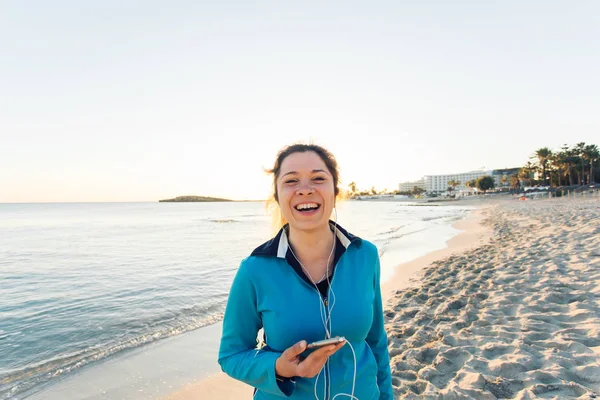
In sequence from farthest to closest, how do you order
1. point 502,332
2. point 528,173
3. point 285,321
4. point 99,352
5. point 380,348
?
point 528,173
point 99,352
point 502,332
point 380,348
point 285,321

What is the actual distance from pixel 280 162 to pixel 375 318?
1145 mm

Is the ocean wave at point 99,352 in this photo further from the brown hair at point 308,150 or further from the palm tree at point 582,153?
the palm tree at point 582,153

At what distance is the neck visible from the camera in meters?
1.96

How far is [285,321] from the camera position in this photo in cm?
171

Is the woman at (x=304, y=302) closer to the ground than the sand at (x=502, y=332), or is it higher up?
higher up

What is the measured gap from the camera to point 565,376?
3.19m

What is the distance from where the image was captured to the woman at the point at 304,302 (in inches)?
67.3

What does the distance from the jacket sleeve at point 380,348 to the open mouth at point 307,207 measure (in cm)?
53

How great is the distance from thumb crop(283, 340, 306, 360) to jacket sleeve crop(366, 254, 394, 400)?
0.79 metres

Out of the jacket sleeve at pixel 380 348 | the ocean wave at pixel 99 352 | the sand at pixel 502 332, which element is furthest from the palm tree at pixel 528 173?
the jacket sleeve at pixel 380 348

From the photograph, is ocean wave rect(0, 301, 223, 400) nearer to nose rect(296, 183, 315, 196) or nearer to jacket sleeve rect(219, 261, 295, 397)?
jacket sleeve rect(219, 261, 295, 397)

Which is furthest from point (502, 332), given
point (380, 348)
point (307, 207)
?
point (307, 207)

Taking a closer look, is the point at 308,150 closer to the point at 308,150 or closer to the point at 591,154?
the point at 308,150

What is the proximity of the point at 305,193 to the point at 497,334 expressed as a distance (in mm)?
3870
